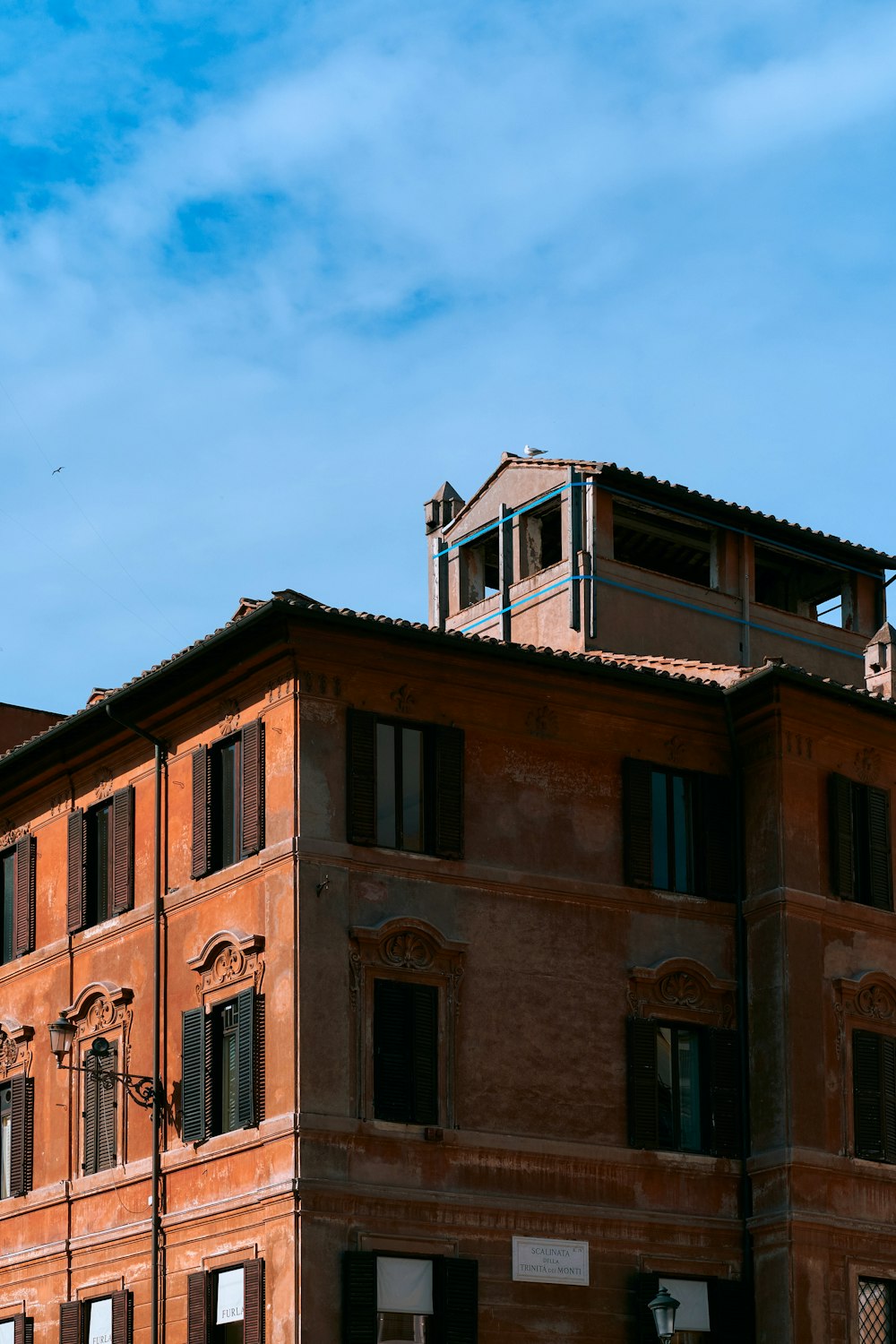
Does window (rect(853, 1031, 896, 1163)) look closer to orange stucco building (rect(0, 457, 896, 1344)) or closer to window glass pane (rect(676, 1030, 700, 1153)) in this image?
orange stucco building (rect(0, 457, 896, 1344))

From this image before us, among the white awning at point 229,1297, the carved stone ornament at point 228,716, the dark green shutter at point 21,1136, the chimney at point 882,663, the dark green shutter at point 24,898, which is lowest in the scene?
the white awning at point 229,1297

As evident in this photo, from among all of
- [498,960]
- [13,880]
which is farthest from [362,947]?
[13,880]

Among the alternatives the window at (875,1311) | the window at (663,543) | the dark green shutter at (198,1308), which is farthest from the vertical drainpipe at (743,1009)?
the window at (663,543)

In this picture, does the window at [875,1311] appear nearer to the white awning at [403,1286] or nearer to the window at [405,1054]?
the white awning at [403,1286]

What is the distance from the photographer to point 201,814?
30656 mm

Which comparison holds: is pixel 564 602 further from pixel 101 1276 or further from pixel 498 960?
pixel 101 1276

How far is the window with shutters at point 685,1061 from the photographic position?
1201 inches

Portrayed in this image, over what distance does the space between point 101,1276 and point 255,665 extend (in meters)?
8.14

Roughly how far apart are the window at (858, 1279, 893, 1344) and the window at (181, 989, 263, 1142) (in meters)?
8.23

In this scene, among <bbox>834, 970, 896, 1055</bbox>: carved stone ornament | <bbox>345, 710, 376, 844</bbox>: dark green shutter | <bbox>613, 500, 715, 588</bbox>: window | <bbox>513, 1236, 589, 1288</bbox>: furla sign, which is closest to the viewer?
<bbox>513, 1236, 589, 1288</bbox>: furla sign

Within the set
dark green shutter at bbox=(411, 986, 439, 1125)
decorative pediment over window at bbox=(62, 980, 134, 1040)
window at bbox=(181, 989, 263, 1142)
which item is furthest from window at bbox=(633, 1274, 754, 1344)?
decorative pediment over window at bbox=(62, 980, 134, 1040)

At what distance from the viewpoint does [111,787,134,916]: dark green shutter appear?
32.1m

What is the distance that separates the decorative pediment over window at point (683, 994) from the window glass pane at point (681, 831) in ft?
3.84

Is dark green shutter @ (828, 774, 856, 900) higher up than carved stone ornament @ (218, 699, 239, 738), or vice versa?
carved stone ornament @ (218, 699, 239, 738)
